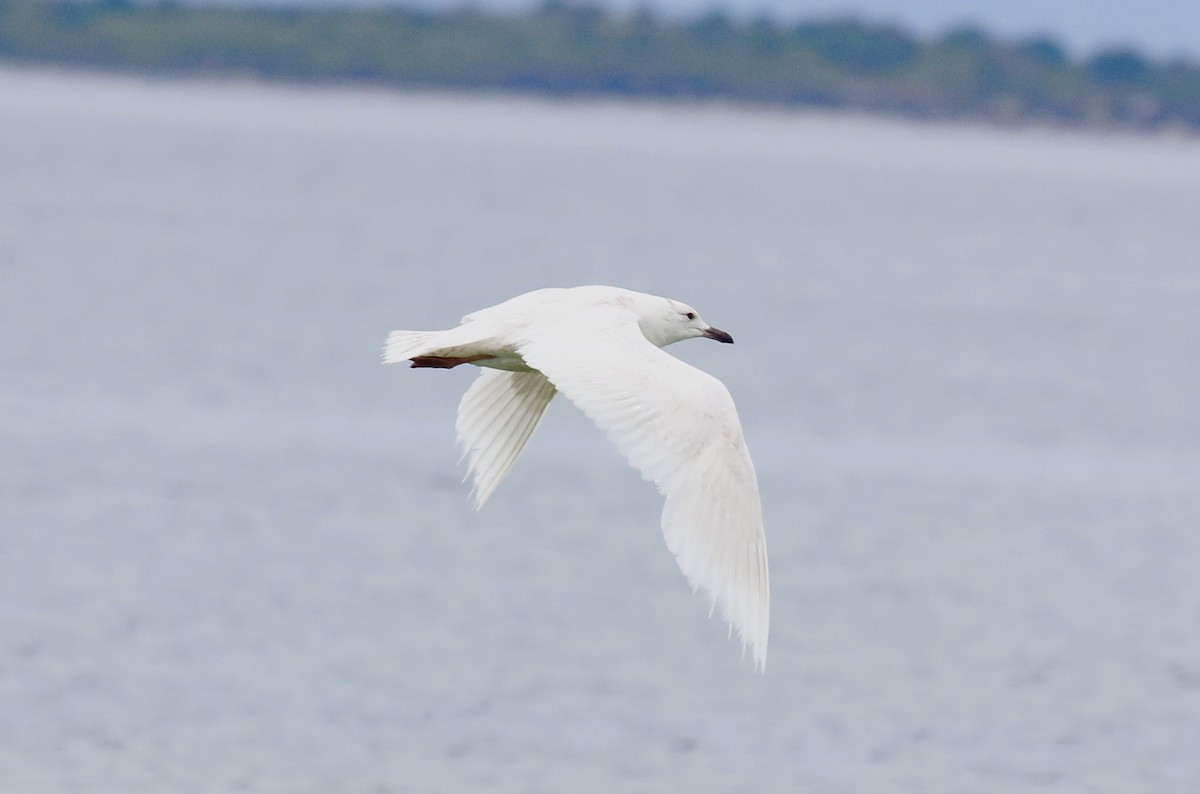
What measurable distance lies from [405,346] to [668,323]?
1.53 meters

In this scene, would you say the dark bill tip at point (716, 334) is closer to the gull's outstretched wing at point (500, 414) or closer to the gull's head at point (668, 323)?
the gull's head at point (668, 323)

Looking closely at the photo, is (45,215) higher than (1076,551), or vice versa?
(1076,551)

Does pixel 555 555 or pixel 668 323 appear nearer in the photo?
pixel 668 323

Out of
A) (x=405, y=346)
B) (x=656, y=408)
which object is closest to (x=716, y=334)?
(x=405, y=346)

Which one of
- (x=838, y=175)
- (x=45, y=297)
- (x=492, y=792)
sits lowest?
(x=838, y=175)

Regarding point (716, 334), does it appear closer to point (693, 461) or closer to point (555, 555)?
point (693, 461)

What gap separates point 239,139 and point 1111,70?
5904cm

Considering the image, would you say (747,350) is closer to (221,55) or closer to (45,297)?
(45,297)

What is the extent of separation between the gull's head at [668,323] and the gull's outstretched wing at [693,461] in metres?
1.39

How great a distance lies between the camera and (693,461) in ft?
31.6

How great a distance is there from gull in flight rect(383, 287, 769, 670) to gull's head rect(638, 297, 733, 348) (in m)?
0.30

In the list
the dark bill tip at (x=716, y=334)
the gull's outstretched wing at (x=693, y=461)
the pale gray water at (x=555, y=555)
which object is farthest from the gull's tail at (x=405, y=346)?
the pale gray water at (x=555, y=555)

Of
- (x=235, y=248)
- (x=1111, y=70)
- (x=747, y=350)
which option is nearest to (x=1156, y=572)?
(x=747, y=350)

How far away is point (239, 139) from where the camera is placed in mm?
134875
